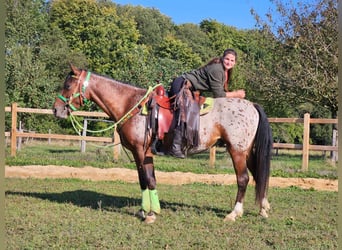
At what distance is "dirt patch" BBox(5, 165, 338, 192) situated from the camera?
9.03 meters

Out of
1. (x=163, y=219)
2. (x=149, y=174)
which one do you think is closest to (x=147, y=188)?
(x=149, y=174)

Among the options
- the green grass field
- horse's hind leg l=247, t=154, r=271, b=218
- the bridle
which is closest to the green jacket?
horse's hind leg l=247, t=154, r=271, b=218

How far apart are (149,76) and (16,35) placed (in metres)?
8.91

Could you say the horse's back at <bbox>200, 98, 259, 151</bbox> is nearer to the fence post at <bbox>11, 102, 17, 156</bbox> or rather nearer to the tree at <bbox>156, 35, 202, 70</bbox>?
the fence post at <bbox>11, 102, 17, 156</bbox>

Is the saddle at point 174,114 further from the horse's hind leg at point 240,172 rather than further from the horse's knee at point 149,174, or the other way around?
the horse's hind leg at point 240,172

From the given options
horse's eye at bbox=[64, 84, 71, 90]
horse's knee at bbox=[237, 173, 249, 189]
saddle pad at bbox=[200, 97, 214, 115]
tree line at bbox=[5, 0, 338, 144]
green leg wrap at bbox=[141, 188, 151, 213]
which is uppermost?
tree line at bbox=[5, 0, 338, 144]

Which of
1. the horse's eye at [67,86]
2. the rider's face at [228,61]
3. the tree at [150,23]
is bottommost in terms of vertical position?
the horse's eye at [67,86]

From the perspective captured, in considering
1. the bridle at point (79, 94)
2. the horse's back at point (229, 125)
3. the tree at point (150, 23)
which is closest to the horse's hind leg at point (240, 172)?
the horse's back at point (229, 125)

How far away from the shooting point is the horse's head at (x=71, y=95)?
17.9 ft

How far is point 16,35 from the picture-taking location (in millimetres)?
24984

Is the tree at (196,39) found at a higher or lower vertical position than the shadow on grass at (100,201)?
higher

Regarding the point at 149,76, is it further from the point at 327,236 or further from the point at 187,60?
the point at 327,236

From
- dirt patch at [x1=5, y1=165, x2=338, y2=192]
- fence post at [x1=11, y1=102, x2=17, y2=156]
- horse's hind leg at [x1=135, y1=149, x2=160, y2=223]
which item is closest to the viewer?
horse's hind leg at [x1=135, y1=149, x2=160, y2=223]

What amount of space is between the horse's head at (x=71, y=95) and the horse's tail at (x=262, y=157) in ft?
8.21
